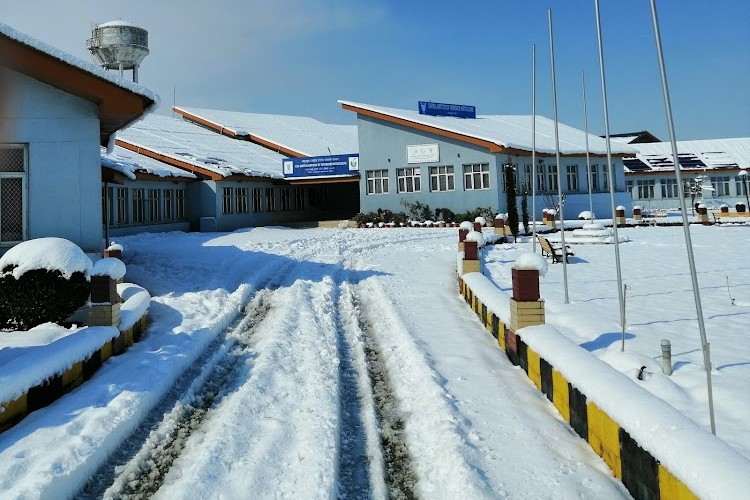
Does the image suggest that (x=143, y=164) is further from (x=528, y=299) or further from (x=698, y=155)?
(x=698, y=155)

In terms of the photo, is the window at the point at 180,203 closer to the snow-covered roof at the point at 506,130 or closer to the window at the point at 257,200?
the window at the point at 257,200

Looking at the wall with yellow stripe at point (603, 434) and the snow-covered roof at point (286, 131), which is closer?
the wall with yellow stripe at point (603, 434)

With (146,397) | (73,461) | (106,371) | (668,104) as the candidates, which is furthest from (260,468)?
(668,104)

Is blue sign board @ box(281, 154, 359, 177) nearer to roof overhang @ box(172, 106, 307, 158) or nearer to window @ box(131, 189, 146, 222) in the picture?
roof overhang @ box(172, 106, 307, 158)

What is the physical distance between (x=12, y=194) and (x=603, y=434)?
1168 cm

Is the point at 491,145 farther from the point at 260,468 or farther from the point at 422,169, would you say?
the point at 260,468

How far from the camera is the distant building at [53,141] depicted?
11.0 metres

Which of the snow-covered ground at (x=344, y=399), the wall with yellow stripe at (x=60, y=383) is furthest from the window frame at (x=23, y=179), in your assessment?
the wall with yellow stripe at (x=60, y=383)

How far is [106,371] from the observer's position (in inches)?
280

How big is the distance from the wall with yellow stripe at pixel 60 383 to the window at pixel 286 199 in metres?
26.6

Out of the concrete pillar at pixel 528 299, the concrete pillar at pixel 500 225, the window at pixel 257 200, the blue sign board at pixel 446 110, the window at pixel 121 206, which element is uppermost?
the blue sign board at pixel 446 110

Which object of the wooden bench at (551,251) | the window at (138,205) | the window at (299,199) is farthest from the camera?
the window at (299,199)

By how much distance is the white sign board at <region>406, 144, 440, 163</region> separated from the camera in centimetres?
3111

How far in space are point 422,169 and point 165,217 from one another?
1427cm
